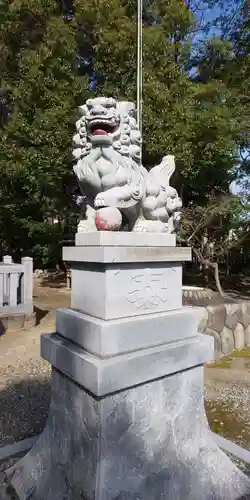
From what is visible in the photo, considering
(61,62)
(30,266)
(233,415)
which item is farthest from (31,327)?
(61,62)

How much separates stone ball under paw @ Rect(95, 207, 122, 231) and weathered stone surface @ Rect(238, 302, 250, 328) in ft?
12.9

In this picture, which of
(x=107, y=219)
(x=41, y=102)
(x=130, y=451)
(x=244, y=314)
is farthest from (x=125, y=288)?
(x=41, y=102)

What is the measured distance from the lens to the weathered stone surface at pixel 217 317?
5023 millimetres

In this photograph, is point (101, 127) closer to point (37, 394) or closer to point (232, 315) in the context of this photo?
point (37, 394)

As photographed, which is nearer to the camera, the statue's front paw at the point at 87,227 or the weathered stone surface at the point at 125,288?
the weathered stone surface at the point at 125,288

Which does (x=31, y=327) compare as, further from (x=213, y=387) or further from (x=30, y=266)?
(x=213, y=387)

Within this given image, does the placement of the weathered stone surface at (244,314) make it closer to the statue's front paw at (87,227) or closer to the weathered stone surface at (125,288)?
the weathered stone surface at (125,288)

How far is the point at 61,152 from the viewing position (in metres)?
8.14

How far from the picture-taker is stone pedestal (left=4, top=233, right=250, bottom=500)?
6.04ft

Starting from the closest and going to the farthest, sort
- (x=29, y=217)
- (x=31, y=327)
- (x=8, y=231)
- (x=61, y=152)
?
(x=31, y=327), (x=61, y=152), (x=29, y=217), (x=8, y=231)

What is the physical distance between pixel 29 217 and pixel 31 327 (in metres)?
5.49

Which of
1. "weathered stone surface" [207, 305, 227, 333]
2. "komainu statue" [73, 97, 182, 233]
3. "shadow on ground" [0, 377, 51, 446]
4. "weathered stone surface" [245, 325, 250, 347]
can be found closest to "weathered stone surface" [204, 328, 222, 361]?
"weathered stone surface" [207, 305, 227, 333]

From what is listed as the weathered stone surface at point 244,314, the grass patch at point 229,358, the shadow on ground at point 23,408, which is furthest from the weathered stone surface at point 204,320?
the shadow on ground at point 23,408

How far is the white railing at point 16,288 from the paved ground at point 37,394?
779 mm
